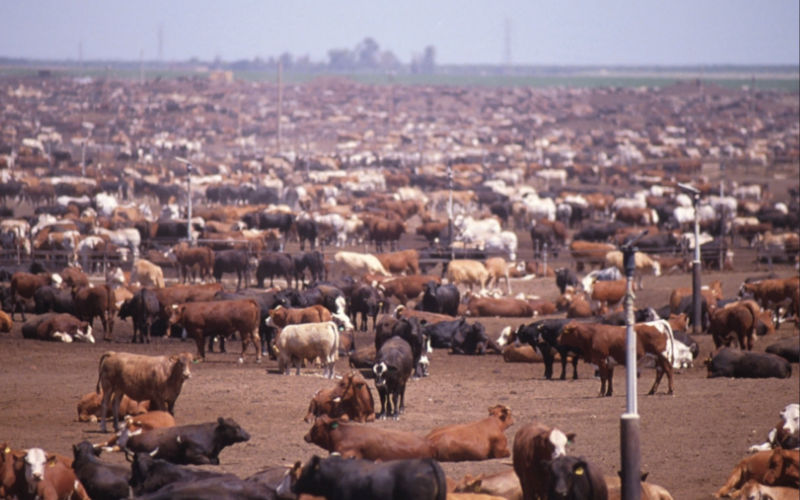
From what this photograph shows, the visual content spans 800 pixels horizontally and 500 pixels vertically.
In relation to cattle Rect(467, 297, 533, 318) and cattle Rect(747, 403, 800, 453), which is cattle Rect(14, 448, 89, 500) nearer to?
cattle Rect(747, 403, 800, 453)

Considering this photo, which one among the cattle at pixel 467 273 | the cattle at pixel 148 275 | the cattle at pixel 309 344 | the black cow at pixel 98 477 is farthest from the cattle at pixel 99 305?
the black cow at pixel 98 477

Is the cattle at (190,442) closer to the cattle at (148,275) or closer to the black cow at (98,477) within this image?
the black cow at (98,477)

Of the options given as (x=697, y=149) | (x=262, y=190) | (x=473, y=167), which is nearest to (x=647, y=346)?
(x=262, y=190)

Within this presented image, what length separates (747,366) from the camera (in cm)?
1856

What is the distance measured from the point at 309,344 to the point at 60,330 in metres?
6.56

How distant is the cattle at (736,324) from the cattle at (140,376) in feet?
33.5

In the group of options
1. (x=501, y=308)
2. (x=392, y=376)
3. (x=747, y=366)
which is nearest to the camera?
(x=392, y=376)

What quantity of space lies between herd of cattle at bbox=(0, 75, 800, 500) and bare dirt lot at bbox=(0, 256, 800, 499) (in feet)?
1.42

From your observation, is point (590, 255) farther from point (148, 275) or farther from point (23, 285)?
point (23, 285)

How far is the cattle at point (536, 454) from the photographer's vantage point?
10.3 meters

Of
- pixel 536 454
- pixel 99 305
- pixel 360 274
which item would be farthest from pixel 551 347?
pixel 360 274

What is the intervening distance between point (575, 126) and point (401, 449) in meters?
117

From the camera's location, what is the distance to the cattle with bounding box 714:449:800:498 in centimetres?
1080

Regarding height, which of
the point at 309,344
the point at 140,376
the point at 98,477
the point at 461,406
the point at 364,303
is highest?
the point at 140,376
